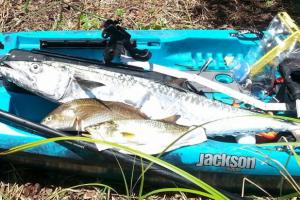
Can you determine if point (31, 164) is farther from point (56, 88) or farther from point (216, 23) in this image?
point (216, 23)

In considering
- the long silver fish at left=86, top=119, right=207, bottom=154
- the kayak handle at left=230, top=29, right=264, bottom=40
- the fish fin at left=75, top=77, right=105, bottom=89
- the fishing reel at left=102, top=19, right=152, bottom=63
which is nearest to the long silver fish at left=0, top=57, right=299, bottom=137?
the fish fin at left=75, top=77, right=105, bottom=89

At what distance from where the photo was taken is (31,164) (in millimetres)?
2707

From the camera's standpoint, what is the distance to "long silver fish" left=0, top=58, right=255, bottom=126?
107 inches

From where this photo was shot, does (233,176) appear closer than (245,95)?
Yes

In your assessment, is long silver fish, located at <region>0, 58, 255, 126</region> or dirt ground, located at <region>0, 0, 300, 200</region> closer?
long silver fish, located at <region>0, 58, 255, 126</region>

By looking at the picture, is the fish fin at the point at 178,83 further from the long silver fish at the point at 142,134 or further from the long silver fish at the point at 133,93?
the long silver fish at the point at 142,134

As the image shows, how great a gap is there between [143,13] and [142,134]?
1.90m

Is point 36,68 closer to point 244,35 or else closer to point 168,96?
point 168,96

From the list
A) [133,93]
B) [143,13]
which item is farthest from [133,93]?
[143,13]

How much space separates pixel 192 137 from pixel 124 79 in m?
0.50

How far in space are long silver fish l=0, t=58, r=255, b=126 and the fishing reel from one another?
116 mm

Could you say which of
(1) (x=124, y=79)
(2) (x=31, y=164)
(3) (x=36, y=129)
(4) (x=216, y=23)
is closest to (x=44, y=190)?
(2) (x=31, y=164)

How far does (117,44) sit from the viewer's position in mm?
2896

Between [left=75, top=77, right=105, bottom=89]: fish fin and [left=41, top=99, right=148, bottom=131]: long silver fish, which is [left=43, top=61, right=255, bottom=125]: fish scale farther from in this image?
[left=41, top=99, right=148, bottom=131]: long silver fish
